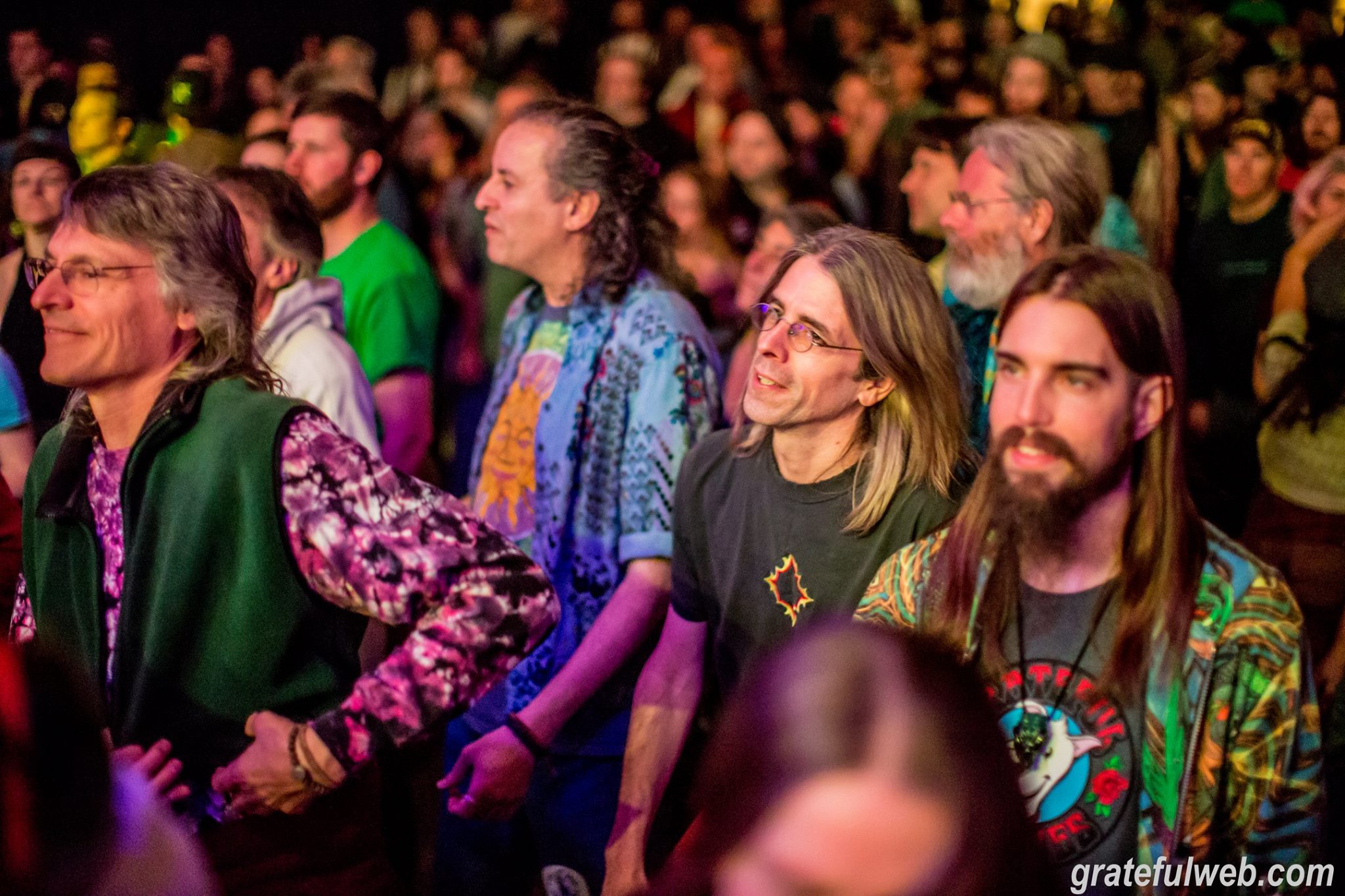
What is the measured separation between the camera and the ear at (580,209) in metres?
3.36

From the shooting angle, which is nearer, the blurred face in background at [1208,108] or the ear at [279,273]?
the ear at [279,273]

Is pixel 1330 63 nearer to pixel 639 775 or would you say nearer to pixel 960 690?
pixel 639 775

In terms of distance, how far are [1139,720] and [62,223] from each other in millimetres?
1838

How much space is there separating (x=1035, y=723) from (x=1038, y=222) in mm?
2064

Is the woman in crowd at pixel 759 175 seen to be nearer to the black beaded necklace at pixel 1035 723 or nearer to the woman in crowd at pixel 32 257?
the woman in crowd at pixel 32 257

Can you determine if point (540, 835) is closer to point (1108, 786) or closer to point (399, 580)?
point (399, 580)

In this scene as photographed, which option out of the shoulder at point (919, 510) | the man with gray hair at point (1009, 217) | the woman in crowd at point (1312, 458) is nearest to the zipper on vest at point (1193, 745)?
the shoulder at point (919, 510)

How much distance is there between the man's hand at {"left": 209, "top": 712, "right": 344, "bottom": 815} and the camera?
2.02 m

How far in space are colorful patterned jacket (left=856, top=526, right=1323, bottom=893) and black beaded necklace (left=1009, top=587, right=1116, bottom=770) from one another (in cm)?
10

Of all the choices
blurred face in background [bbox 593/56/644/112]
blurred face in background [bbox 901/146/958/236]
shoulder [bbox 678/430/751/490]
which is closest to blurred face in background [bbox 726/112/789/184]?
blurred face in background [bbox 593/56/644/112]

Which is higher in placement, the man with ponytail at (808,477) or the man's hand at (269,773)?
the man with ponytail at (808,477)

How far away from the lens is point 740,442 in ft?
8.88

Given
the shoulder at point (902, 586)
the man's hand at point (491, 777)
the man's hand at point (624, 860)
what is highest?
the shoulder at point (902, 586)

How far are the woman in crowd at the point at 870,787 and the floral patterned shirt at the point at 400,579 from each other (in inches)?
36.4
